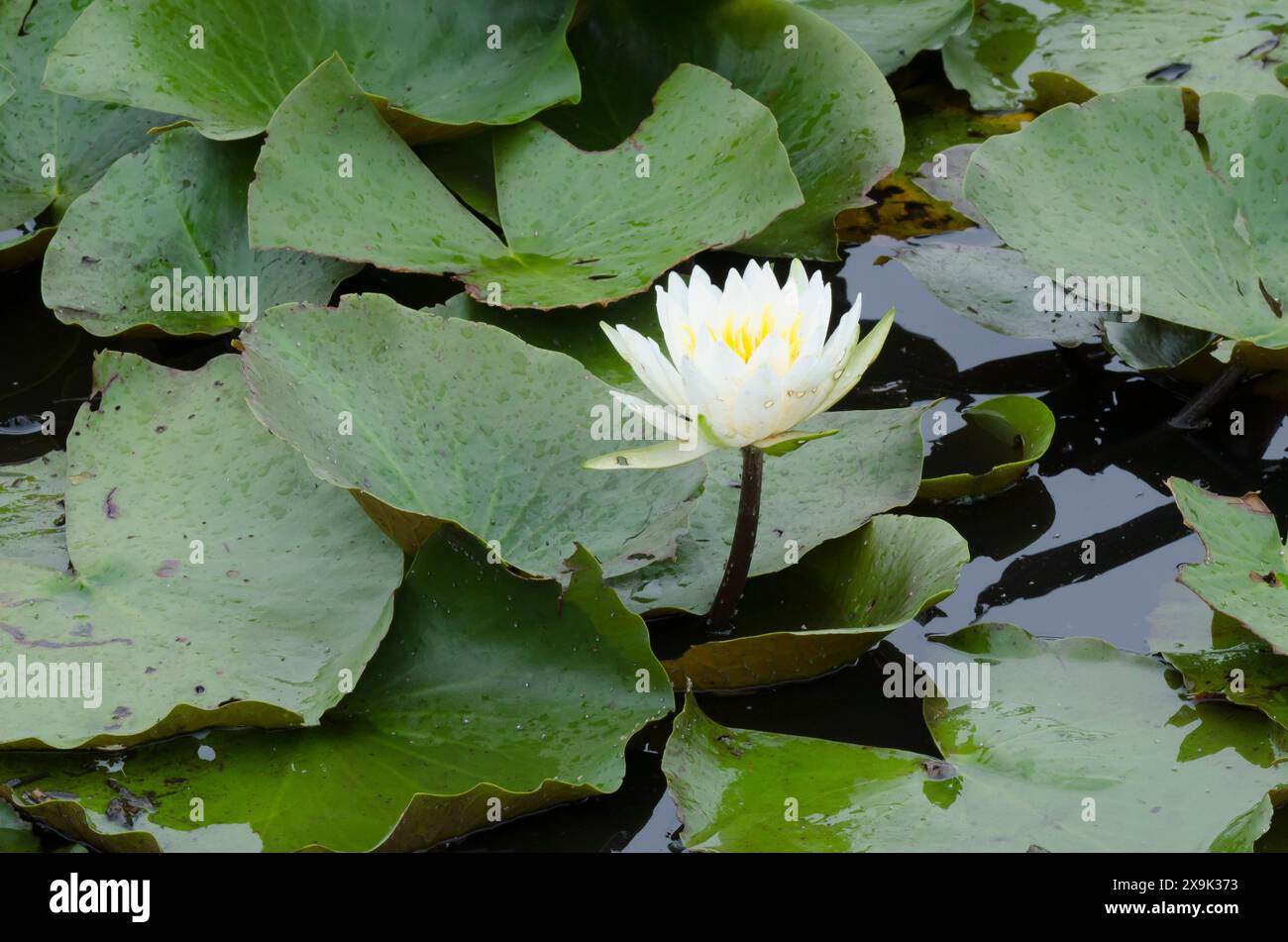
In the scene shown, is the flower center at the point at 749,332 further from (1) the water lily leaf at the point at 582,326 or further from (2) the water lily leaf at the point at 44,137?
(2) the water lily leaf at the point at 44,137

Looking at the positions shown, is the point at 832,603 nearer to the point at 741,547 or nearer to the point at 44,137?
the point at 741,547

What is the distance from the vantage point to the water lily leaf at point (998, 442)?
6.57ft

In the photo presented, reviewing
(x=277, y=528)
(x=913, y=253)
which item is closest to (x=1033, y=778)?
(x=277, y=528)

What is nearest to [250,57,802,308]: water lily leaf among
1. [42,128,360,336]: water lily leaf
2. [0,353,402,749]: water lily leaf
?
[42,128,360,336]: water lily leaf

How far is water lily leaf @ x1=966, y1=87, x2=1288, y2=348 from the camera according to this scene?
210 centimetres

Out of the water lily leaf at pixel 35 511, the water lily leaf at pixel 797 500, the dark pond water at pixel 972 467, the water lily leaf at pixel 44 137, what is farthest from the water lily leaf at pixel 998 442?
the water lily leaf at pixel 44 137

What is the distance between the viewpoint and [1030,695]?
5.57 feet

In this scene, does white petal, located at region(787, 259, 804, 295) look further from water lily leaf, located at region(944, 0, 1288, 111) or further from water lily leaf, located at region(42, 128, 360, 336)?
water lily leaf, located at region(944, 0, 1288, 111)

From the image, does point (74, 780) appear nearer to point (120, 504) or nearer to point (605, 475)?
point (120, 504)

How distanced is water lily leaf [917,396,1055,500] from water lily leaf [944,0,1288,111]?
39.3 inches

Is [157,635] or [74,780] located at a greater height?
[157,635]

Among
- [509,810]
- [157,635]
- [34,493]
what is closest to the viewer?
[509,810]

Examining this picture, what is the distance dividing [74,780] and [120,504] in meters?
0.43

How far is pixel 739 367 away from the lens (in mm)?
1473
